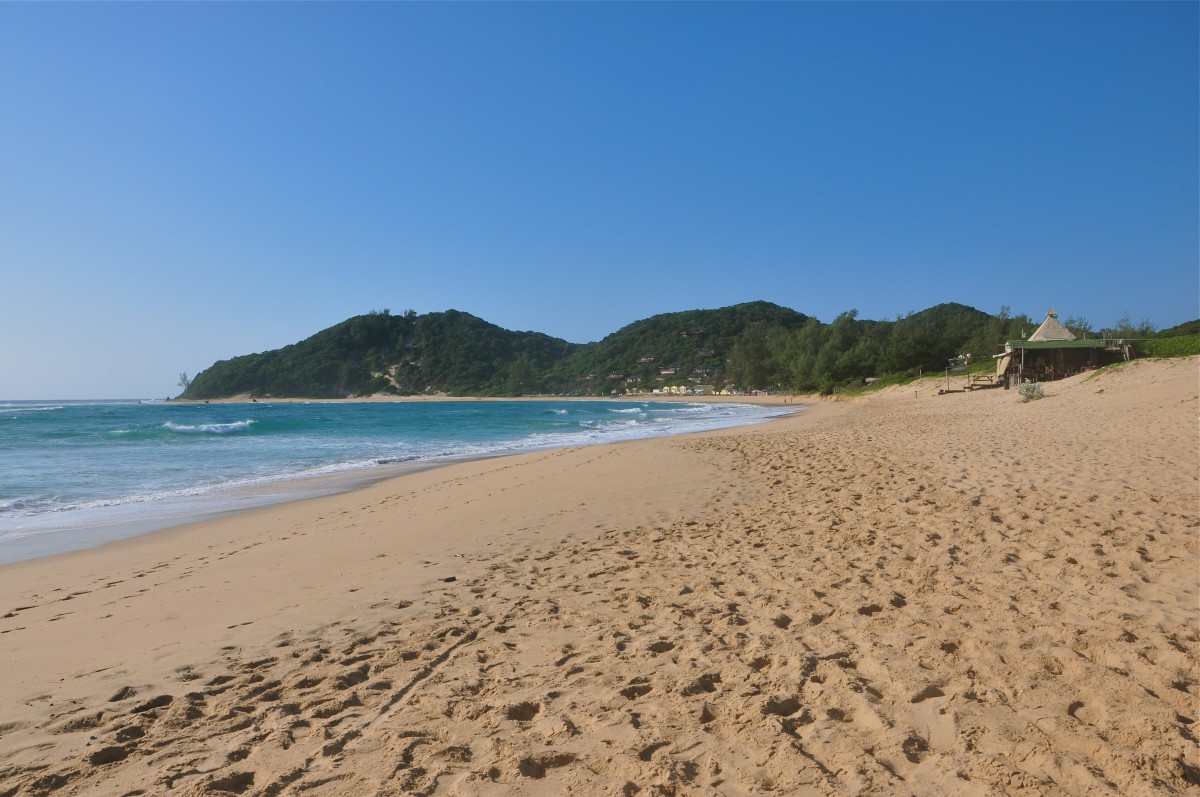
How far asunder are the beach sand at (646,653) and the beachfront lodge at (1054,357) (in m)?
35.7

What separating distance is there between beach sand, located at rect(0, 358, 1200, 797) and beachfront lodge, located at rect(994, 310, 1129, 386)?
35.7 meters

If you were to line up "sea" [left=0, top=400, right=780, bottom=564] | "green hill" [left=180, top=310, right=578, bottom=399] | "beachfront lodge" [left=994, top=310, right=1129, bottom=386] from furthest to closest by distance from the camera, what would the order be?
1. "green hill" [left=180, top=310, right=578, bottom=399]
2. "beachfront lodge" [left=994, top=310, right=1129, bottom=386]
3. "sea" [left=0, top=400, right=780, bottom=564]

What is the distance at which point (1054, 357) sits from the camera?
130 ft

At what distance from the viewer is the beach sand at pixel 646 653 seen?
270cm

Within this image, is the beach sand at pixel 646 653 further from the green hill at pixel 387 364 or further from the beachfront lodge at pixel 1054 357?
the green hill at pixel 387 364

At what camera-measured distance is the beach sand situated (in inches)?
106

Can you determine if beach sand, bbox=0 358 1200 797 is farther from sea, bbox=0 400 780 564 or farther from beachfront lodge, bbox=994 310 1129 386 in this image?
beachfront lodge, bbox=994 310 1129 386

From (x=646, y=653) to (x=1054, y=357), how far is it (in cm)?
4491

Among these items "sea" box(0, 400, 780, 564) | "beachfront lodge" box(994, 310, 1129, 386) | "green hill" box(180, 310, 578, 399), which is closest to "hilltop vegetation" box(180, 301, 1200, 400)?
"green hill" box(180, 310, 578, 399)

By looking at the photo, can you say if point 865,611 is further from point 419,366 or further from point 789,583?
point 419,366

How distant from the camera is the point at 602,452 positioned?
16531 mm

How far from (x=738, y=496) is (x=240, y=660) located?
6.50 metres

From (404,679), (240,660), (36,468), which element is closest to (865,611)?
(404,679)

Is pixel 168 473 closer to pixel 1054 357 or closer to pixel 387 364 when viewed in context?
pixel 1054 357
